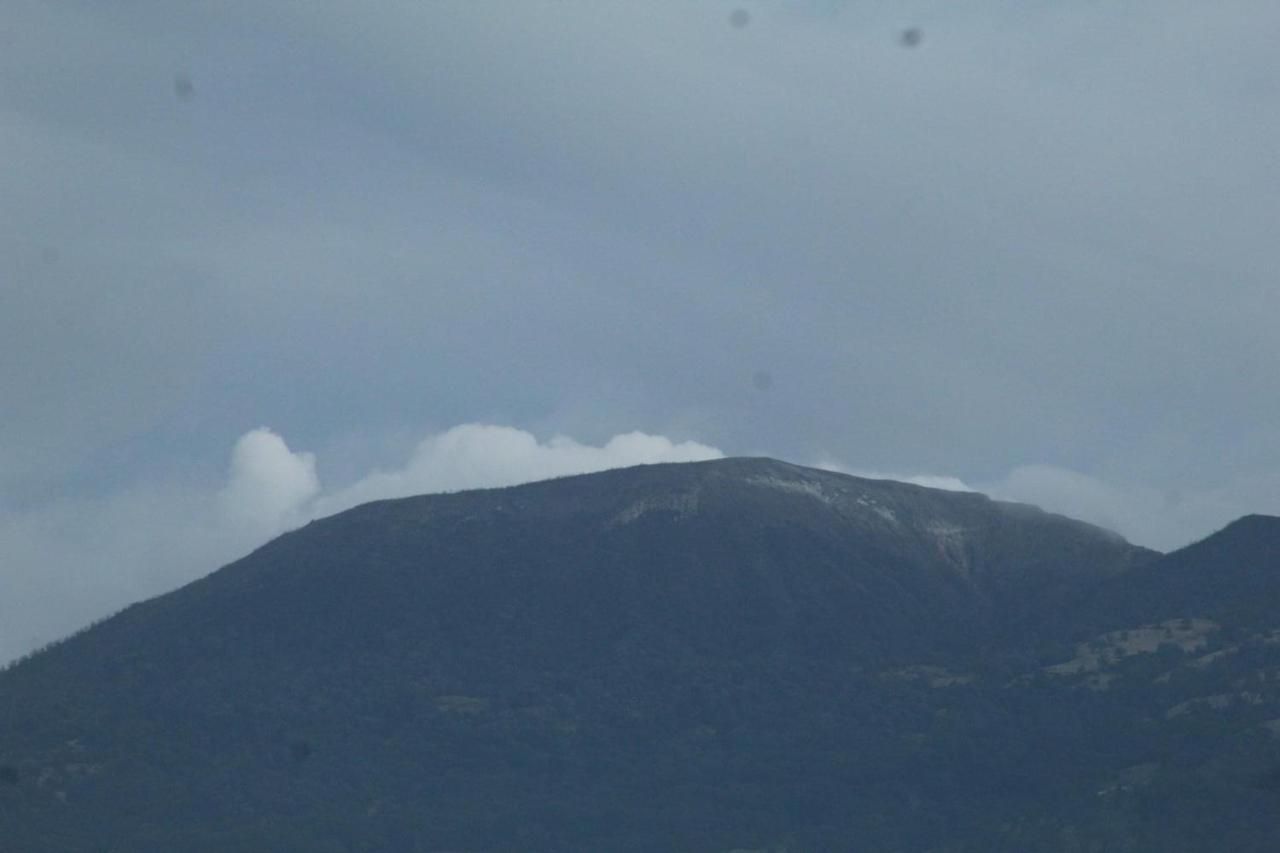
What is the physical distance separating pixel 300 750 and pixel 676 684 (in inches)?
1158

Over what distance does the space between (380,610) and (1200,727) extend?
6829 centimetres

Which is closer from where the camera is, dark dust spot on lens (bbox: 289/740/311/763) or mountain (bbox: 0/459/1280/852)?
mountain (bbox: 0/459/1280/852)

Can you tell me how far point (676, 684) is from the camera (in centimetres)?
13838

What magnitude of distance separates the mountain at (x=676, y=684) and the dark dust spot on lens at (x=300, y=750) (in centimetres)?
56

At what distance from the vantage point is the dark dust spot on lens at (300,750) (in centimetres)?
12744

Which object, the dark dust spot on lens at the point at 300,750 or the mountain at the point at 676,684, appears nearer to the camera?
the mountain at the point at 676,684

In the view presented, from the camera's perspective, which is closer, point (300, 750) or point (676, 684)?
point (300, 750)

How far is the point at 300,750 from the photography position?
128375 mm

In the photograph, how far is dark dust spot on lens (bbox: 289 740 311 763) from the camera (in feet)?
418

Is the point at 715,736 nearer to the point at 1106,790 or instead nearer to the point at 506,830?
the point at 506,830

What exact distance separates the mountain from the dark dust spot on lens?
1.85ft

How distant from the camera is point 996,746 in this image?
121312 mm

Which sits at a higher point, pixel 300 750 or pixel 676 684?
pixel 676 684

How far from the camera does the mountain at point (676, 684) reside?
11369 cm
